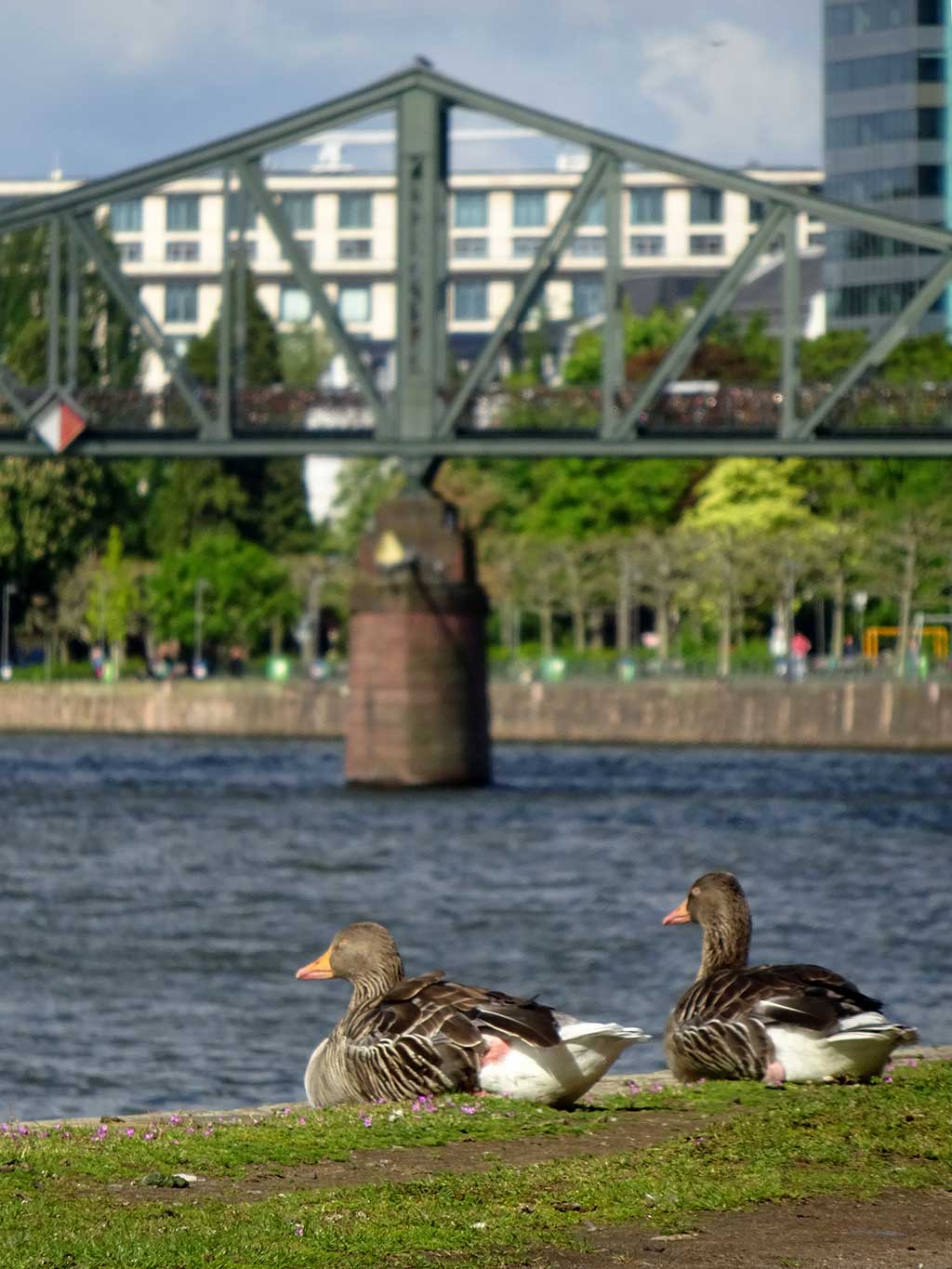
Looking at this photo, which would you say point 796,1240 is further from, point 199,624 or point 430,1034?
point 199,624

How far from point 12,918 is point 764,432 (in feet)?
140

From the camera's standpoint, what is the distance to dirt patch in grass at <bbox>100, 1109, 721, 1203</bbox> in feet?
39.7

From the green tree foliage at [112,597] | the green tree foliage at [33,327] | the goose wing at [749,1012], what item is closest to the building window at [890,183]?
the green tree foliage at [33,327]

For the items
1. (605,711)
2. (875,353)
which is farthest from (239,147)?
(605,711)

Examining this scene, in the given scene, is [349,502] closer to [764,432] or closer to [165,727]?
[165,727]

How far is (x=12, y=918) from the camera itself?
41.8 m

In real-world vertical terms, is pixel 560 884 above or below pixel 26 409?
below

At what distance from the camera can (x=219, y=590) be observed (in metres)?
142

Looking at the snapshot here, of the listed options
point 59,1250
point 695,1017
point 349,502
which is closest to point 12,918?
point 695,1017

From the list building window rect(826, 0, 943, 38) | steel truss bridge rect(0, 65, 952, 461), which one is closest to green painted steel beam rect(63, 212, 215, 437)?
steel truss bridge rect(0, 65, 952, 461)

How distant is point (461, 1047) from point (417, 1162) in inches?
55.3

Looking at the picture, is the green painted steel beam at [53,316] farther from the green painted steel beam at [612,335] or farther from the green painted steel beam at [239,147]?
the green painted steel beam at [612,335]

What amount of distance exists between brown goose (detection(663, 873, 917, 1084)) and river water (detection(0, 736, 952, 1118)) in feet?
21.9

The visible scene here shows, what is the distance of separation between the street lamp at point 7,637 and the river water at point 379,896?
38.7m
